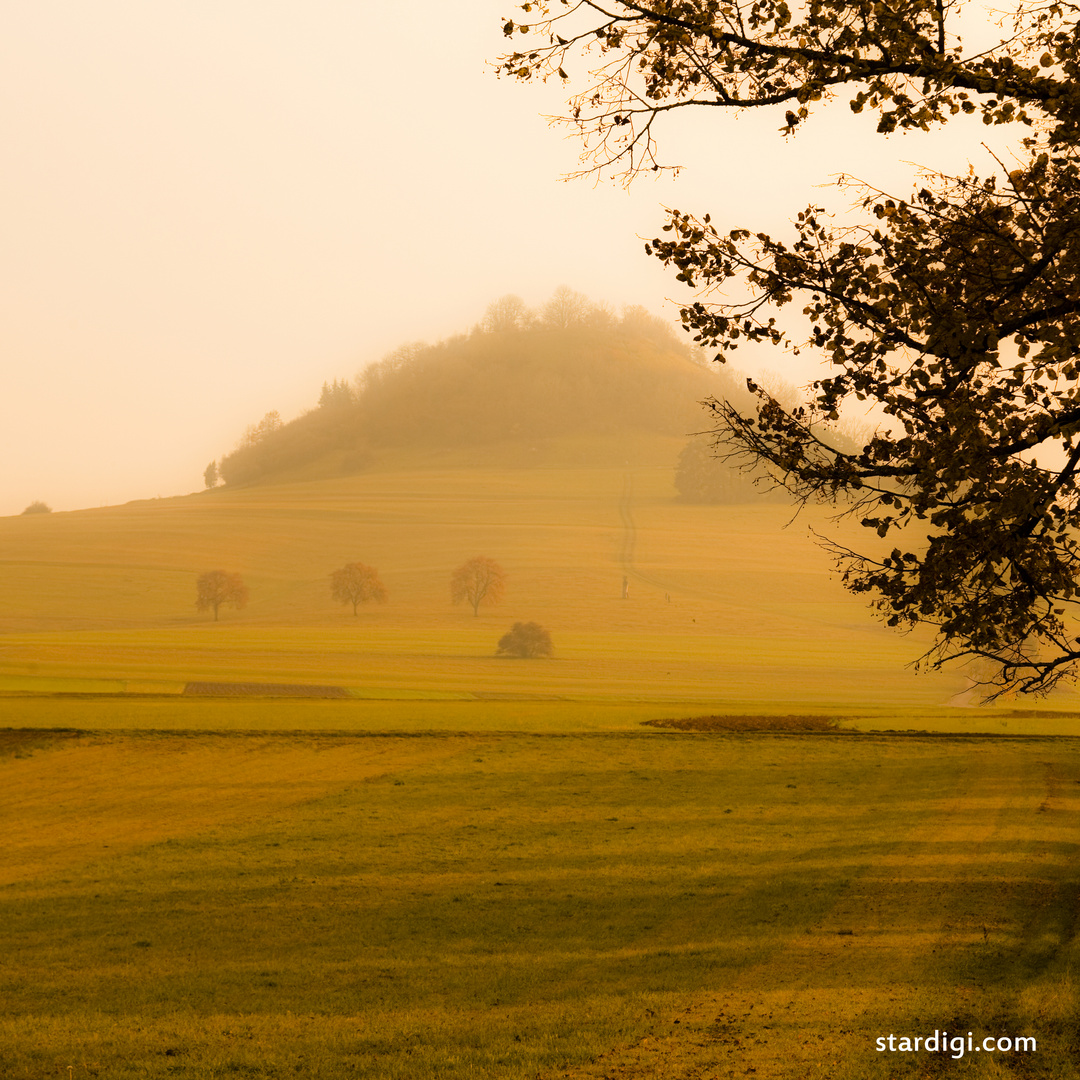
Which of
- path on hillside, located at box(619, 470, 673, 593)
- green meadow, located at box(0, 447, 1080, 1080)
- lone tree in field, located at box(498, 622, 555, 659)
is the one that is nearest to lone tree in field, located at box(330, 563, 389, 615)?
lone tree in field, located at box(498, 622, 555, 659)

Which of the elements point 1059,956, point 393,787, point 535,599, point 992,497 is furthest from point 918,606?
point 535,599

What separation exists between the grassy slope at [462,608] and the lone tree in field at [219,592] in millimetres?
1604

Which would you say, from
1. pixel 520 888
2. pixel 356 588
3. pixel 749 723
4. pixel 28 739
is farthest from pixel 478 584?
pixel 520 888

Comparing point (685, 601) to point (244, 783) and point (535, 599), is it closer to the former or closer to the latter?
point (535, 599)

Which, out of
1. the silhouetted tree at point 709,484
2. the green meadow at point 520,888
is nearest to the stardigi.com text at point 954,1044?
the green meadow at point 520,888

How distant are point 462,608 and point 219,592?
19348 millimetres

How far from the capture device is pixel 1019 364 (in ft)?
28.4

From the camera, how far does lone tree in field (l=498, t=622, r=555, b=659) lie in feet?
228

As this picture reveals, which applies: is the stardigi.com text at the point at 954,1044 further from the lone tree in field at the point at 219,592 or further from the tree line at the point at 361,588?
the lone tree in field at the point at 219,592

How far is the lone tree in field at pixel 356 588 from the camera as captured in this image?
286 feet

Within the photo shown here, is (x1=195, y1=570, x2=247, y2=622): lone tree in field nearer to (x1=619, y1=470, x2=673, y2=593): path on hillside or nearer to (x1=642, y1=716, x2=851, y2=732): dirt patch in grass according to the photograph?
(x1=619, y1=470, x2=673, y2=593): path on hillside

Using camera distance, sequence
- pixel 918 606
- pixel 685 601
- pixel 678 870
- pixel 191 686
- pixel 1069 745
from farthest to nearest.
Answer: pixel 685 601 < pixel 191 686 < pixel 1069 745 < pixel 678 870 < pixel 918 606

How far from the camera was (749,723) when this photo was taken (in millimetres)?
28312

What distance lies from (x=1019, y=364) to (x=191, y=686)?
1498 inches
